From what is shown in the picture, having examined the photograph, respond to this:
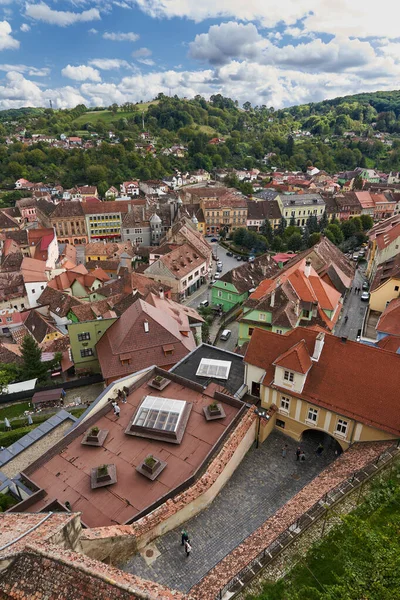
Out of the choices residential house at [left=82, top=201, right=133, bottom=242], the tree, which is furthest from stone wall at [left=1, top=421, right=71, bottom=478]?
residential house at [left=82, top=201, right=133, bottom=242]

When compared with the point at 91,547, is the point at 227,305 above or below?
below

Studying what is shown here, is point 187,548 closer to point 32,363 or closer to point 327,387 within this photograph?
point 327,387

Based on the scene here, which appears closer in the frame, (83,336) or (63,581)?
(63,581)

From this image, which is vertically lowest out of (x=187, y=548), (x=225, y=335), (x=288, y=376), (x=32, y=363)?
(x=225, y=335)

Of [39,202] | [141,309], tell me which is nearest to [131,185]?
[39,202]

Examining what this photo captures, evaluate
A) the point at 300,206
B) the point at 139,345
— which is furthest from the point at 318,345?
the point at 300,206

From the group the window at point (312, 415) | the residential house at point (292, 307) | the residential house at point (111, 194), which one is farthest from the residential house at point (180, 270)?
the residential house at point (111, 194)

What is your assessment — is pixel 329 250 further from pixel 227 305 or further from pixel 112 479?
pixel 112 479
